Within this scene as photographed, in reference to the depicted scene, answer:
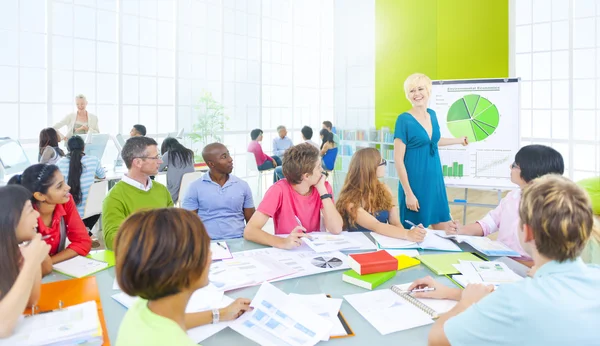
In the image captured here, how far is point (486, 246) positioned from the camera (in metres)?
2.28

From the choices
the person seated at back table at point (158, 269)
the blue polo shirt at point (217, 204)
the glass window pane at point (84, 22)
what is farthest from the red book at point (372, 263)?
the glass window pane at point (84, 22)

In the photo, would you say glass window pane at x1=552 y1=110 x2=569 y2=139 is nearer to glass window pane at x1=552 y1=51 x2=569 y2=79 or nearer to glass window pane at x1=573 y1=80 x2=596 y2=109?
glass window pane at x1=573 y1=80 x2=596 y2=109

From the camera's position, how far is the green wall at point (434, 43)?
7.52 m

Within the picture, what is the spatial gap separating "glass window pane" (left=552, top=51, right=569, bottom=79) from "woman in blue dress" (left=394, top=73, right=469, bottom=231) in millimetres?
4735

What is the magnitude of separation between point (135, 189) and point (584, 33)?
6.75 meters

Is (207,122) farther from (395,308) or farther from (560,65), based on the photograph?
(395,308)

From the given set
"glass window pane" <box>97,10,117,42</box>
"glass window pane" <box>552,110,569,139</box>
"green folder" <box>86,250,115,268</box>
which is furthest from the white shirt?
"glass window pane" <box>552,110,569,139</box>

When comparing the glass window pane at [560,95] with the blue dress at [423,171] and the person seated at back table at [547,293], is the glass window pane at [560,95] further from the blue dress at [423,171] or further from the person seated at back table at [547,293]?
the person seated at back table at [547,293]

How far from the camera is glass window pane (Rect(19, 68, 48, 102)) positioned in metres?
6.33

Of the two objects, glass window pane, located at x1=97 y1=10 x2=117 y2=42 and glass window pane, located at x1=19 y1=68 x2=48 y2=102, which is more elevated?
glass window pane, located at x1=97 y1=10 x2=117 y2=42

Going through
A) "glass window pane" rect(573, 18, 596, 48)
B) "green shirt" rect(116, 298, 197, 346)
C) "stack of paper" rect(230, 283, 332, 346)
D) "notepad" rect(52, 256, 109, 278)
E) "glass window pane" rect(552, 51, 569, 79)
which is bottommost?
"stack of paper" rect(230, 283, 332, 346)

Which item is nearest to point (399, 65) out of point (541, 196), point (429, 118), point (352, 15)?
point (352, 15)

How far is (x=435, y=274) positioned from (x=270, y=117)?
28.3ft

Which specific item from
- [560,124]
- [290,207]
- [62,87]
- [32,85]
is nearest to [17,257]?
[290,207]
